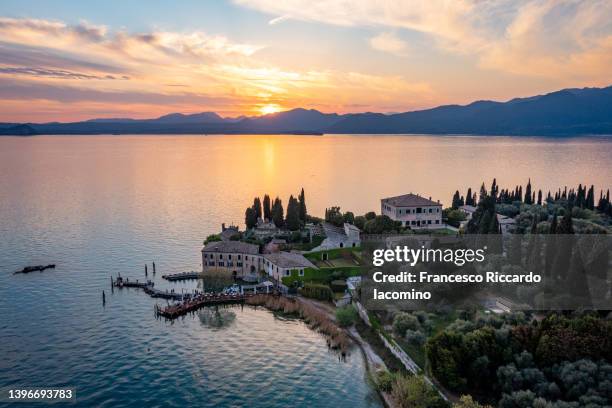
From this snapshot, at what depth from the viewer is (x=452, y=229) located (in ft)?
276

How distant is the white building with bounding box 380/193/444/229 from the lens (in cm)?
8338

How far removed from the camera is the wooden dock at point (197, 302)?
53172 mm

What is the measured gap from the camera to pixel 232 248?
68.7m

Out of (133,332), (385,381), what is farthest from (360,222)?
(385,381)

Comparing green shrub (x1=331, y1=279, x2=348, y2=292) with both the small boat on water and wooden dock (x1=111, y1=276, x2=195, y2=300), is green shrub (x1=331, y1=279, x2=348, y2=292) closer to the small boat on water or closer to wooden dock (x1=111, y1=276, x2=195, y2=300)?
wooden dock (x1=111, y1=276, x2=195, y2=300)

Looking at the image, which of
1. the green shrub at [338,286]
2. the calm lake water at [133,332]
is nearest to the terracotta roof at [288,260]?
the green shrub at [338,286]

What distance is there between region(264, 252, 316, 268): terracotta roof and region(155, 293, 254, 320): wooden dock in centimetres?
647

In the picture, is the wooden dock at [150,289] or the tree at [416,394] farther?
the wooden dock at [150,289]

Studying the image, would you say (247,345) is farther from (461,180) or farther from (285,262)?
(461,180)

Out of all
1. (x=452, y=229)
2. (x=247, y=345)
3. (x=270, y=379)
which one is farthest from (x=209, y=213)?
(x=270, y=379)

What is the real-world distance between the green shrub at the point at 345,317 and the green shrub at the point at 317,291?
6557 millimetres

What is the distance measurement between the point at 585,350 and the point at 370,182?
457 feet

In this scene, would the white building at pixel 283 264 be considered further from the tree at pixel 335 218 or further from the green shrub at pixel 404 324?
the green shrub at pixel 404 324

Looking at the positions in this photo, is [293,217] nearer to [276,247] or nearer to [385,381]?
[276,247]
